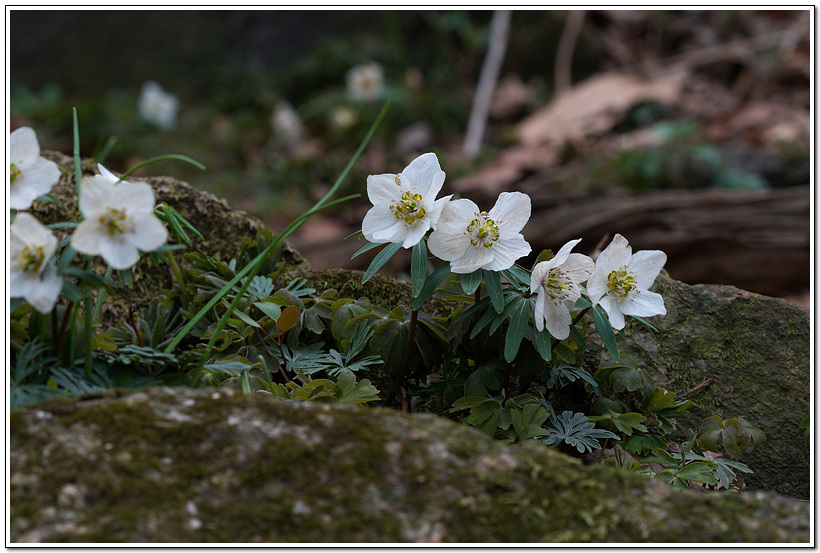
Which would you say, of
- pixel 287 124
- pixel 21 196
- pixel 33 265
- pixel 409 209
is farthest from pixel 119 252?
pixel 287 124

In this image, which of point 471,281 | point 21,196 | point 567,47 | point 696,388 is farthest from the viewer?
point 567,47

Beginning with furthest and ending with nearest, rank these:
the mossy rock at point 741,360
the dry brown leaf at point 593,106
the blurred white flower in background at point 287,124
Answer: the blurred white flower in background at point 287,124, the dry brown leaf at point 593,106, the mossy rock at point 741,360

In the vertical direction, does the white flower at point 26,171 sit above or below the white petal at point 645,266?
above

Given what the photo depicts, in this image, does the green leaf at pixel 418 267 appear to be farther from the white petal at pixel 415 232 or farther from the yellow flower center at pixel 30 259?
the yellow flower center at pixel 30 259

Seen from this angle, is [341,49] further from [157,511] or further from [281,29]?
[157,511]

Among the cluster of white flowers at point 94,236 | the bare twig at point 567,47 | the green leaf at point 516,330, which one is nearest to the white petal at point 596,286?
the green leaf at point 516,330

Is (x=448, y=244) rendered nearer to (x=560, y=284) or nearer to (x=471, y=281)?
(x=471, y=281)

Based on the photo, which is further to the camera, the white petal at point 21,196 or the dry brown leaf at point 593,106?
the dry brown leaf at point 593,106
